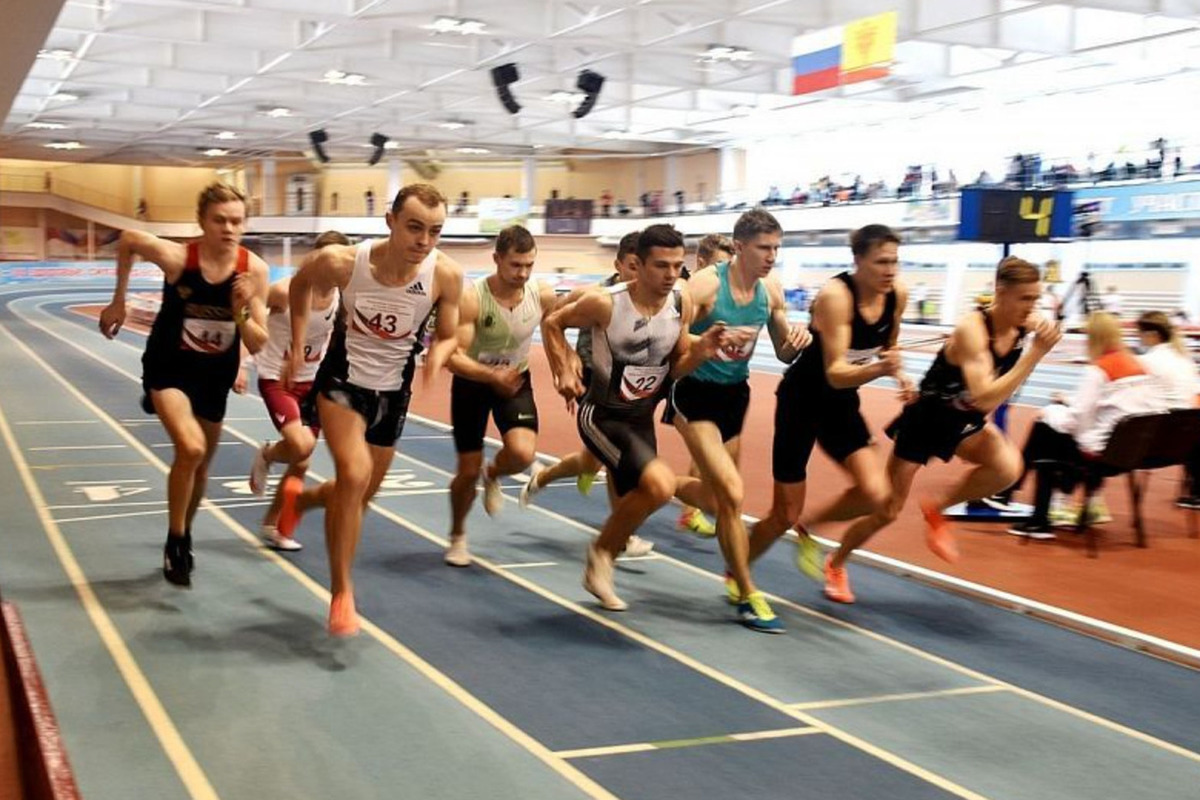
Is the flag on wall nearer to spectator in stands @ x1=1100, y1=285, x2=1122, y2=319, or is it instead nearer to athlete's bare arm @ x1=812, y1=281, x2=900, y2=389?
spectator in stands @ x1=1100, y1=285, x2=1122, y2=319

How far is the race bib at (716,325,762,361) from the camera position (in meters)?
6.25

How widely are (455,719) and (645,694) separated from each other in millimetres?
846

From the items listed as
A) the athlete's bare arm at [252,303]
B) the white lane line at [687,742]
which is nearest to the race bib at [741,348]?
the white lane line at [687,742]

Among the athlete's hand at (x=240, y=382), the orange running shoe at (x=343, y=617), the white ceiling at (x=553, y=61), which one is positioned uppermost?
the white ceiling at (x=553, y=61)

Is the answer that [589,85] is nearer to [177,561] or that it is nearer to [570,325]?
[570,325]

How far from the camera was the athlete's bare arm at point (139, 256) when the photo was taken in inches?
254

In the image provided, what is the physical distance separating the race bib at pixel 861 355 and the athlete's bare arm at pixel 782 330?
233 mm

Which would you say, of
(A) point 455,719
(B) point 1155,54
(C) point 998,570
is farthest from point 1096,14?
(A) point 455,719

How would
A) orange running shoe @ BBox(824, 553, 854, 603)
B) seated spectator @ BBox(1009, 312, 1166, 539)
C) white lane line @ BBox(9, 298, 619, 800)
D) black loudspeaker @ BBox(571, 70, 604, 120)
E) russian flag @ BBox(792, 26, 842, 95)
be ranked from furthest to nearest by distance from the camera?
black loudspeaker @ BBox(571, 70, 604, 120) < russian flag @ BBox(792, 26, 842, 95) < seated spectator @ BBox(1009, 312, 1166, 539) < orange running shoe @ BBox(824, 553, 854, 603) < white lane line @ BBox(9, 298, 619, 800)

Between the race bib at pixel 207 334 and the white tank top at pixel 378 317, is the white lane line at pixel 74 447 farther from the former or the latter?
the white tank top at pixel 378 317

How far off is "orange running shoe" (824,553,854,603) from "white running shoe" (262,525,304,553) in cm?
327

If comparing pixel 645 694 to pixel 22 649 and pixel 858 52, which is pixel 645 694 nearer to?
pixel 22 649

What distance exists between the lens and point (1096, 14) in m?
26.3

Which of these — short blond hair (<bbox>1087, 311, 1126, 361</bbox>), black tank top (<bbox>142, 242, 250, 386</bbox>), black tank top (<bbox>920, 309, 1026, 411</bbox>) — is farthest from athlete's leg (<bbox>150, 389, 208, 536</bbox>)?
short blond hair (<bbox>1087, 311, 1126, 361</bbox>)
